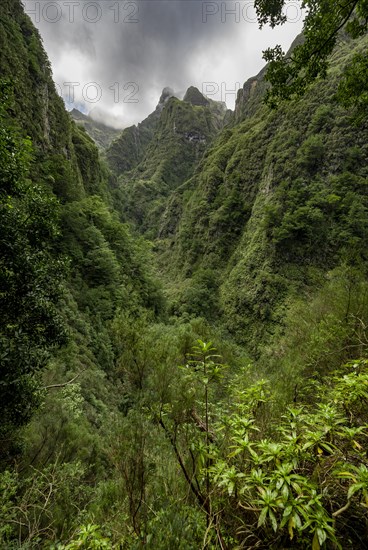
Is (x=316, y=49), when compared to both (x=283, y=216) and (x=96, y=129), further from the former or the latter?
(x=96, y=129)

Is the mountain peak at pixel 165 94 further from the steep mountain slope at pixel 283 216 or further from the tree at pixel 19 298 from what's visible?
the tree at pixel 19 298

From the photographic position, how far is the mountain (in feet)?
569

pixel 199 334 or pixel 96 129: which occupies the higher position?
pixel 96 129

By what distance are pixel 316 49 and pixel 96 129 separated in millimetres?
219238

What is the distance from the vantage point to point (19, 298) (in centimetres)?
507

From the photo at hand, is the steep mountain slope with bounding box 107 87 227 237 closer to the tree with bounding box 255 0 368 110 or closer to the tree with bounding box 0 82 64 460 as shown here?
the tree with bounding box 0 82 64 460

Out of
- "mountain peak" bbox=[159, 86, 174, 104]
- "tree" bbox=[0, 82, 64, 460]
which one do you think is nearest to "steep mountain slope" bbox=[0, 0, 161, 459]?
"tree" bbox=[0, 82, 64, 460]

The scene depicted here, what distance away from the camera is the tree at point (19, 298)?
184 inches

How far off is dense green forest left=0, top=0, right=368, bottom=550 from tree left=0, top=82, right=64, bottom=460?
0.04m

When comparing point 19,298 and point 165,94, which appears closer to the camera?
point 19,298

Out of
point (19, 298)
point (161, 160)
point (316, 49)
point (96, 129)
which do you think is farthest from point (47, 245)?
point (96, 129)

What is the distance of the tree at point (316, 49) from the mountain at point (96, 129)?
629 feet

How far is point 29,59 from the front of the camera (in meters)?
22.1

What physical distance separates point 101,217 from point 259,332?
776 inches
